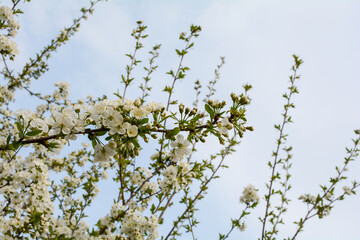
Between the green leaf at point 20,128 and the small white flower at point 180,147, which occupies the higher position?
the small white flower at point 180,147

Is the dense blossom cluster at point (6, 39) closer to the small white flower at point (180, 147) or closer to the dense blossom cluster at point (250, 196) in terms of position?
the small white flower at point (180, 147)

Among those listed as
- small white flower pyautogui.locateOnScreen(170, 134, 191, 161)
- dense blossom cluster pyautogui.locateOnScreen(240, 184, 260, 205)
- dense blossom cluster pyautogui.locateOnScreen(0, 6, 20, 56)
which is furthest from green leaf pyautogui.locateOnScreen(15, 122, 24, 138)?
dense blossom cluster pyautogui.locateOnScreen(240, 184, 260, 205)

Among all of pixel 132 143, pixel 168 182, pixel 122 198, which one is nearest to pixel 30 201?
pixel 122 198

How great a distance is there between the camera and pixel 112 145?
1.97 m

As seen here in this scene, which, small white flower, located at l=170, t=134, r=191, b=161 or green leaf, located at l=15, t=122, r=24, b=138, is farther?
small white flower, located at l=170, t=134, r=191, b=161

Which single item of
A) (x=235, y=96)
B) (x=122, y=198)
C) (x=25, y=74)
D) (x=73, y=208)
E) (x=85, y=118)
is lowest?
(x=85, y=118)

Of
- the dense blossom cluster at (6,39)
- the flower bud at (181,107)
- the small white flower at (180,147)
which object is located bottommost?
the small white flower at (180,147)

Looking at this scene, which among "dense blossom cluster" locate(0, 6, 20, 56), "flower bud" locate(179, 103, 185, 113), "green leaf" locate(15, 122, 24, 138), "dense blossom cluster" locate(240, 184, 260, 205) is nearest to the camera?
"green leaf" locate(15, 122, 24, 138)

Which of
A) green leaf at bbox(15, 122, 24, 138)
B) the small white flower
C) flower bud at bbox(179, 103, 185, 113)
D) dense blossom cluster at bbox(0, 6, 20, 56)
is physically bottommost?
green leaf at bbox(15, 122, 24, 138)

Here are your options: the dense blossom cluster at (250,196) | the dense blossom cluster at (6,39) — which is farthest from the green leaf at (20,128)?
the dense blossom cluster at (250,196)

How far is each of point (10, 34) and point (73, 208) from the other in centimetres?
407

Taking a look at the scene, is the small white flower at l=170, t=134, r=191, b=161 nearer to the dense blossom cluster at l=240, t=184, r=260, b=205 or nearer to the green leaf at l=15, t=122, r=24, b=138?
the green leaf at l=15, t=122, r=24, b=138

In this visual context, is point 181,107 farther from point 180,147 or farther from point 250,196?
point 250,196

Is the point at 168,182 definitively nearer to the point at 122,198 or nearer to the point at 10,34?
the point at 122,198
